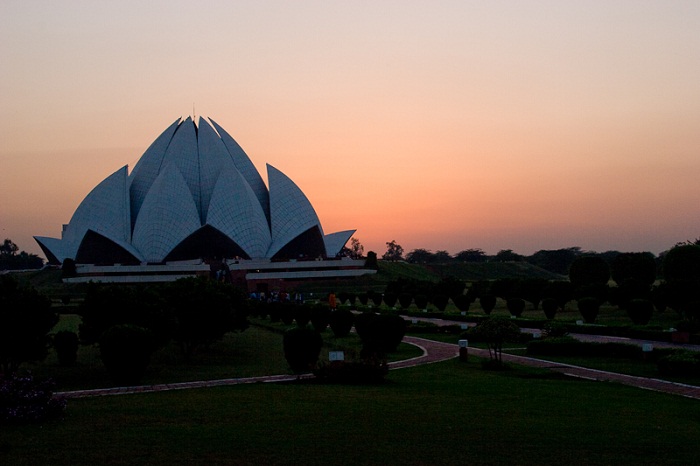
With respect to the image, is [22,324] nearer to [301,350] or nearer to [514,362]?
[301,350]

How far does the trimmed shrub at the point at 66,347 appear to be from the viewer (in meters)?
15.6

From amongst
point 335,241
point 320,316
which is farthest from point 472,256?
point 320,316

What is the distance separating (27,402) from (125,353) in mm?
4903

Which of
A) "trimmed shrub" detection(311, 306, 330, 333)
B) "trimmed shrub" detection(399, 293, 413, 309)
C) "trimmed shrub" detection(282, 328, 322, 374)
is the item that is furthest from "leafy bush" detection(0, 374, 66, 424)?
"trimmed shrub" detection(399, 293, 413, 309)

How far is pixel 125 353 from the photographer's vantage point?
12.4m

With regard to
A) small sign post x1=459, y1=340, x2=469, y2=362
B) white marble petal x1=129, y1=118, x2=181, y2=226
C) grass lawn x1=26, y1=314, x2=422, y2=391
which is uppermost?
white marble petal x1=129, y1=118, x2=181, y2=226

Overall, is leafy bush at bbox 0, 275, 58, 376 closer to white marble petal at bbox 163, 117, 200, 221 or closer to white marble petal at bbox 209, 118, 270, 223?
white marble petal at bbox 163, 117, 200, 221

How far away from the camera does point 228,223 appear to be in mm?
58062

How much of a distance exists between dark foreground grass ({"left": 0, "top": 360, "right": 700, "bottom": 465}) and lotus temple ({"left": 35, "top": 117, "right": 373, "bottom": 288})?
44.2 metres

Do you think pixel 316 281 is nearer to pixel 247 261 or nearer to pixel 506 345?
pixel 247 261

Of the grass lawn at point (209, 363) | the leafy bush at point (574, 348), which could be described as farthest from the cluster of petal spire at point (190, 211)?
the leafy bush at point (574, 348)

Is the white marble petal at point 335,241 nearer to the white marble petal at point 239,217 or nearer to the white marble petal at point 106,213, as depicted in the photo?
the white marble petal at point 239,217

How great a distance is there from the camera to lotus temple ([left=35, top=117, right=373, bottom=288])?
57.4m

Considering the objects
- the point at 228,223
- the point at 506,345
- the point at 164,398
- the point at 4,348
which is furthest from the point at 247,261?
the point at 164,398
